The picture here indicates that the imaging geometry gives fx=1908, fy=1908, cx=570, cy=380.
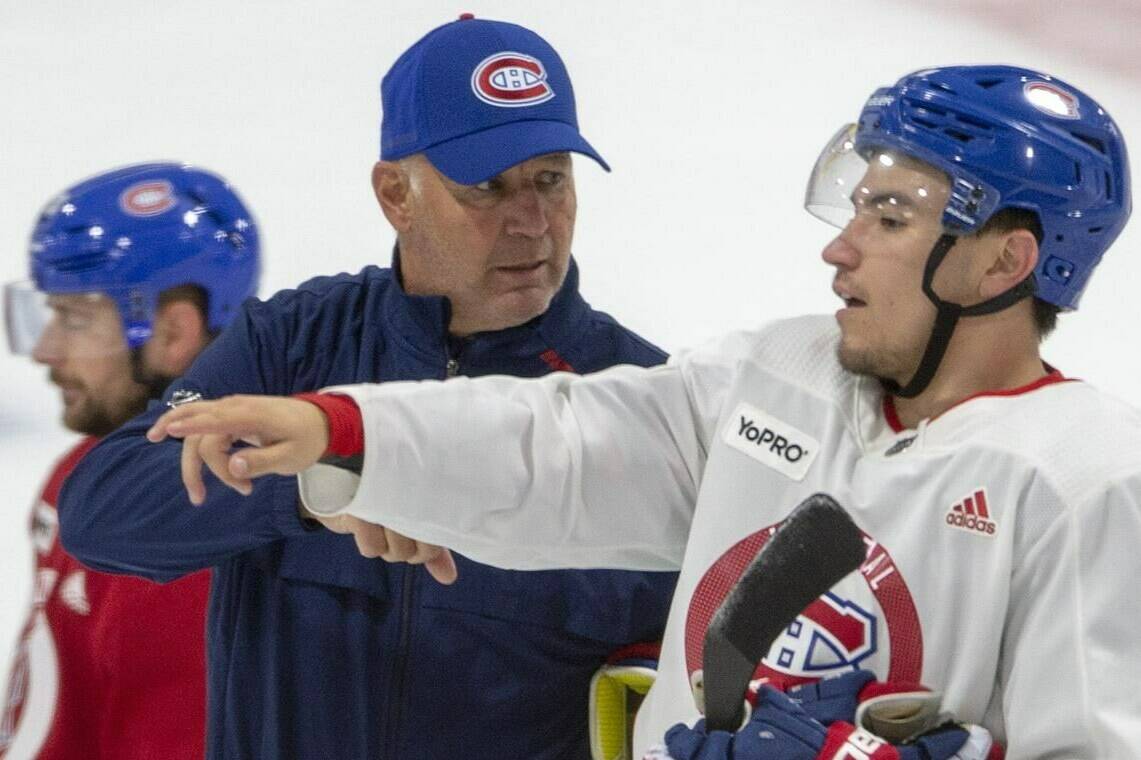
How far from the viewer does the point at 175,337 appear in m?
2.88

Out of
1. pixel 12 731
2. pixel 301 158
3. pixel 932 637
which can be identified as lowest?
pixel 12 731

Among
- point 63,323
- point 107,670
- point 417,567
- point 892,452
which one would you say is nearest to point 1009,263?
point 892,452

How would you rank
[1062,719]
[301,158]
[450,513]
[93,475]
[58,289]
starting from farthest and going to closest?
[301,158] < [58,289] < [93,475] < [450,513] < [1062,719]

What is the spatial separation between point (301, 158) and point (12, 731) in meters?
1.62

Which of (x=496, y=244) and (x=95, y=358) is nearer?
(x=496, y=244)

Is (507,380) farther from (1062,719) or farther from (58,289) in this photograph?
(58,289)

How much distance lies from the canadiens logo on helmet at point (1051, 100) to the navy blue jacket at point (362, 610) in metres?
0.71

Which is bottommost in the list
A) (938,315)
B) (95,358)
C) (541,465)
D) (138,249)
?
(95,358)

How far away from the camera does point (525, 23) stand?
13.9 feet

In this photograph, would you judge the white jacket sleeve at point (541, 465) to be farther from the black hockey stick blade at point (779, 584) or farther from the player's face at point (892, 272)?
the black hockey stick blade at point (779, 584)

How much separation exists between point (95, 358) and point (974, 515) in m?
1.45

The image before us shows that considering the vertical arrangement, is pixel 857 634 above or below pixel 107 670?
above

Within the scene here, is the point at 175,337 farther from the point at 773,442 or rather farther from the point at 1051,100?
the point at 1051,100

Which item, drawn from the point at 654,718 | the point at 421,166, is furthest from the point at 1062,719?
the point at 421,166
